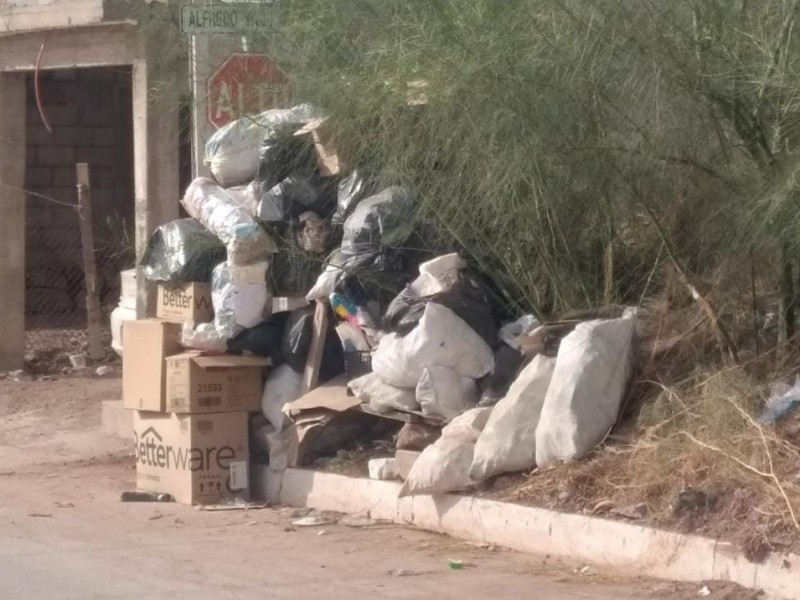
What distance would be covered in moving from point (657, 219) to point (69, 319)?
426 inches

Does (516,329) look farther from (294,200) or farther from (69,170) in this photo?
(69,170)

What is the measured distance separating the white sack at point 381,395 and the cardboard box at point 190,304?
117cm

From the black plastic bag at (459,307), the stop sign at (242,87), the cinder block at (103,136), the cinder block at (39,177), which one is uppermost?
the stop sign at (242,87)

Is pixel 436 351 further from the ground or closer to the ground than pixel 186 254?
closer to the ground

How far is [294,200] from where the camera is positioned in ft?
28.6

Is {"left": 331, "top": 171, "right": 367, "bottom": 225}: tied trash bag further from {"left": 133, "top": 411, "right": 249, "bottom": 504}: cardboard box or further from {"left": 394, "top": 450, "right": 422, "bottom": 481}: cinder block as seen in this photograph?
{"left": 394, "top": 450, "right": 422, "bottom": 481}: cinder block

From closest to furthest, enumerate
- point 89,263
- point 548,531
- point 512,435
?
1. point 548,531
2. point 512,435
3. point 89,263

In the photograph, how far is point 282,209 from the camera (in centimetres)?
869

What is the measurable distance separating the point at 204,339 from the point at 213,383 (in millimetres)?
283

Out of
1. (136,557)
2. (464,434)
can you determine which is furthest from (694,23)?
(136,557)

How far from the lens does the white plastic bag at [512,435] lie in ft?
23.8

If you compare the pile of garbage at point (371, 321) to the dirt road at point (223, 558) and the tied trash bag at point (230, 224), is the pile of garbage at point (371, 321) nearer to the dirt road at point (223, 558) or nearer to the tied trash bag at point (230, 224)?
the tied trash bag at point (230, 224)

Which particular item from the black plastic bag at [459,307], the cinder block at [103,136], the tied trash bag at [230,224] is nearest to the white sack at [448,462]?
the black plastic bag at [459,307]

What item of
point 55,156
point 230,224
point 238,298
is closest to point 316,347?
point 238,298
